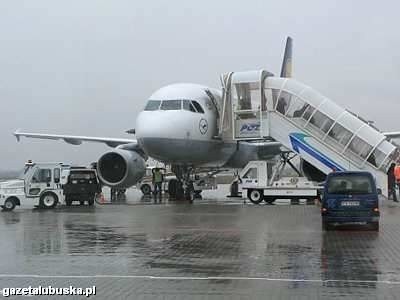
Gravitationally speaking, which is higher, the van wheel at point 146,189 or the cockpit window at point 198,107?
the cockpit window at point 198,107

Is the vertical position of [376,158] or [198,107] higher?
[198,107]

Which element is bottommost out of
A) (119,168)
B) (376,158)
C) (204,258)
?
(204,258)

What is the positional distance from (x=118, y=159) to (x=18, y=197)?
5.18m

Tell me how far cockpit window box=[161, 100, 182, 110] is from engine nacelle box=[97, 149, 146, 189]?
3910 mm

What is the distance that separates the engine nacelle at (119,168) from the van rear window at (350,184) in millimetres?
13578

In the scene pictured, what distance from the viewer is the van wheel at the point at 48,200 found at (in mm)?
24875

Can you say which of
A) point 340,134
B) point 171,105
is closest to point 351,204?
point 340,134

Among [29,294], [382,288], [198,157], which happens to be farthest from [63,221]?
[382,288]

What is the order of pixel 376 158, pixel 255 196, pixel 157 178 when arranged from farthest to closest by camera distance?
pixel 157 178, pixel 255 196, pixel 376 158

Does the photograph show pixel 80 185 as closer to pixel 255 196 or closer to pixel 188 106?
pixel 188 106

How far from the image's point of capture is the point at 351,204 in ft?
50.0

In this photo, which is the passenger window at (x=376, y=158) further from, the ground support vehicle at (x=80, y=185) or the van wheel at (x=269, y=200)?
the ground support vehicle at (x=80, y=185)

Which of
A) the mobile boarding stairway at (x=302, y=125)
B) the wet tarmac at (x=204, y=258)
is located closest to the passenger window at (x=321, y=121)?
the mobile boarding stairway at (x=302, y=125)

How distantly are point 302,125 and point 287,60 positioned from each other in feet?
44.0
